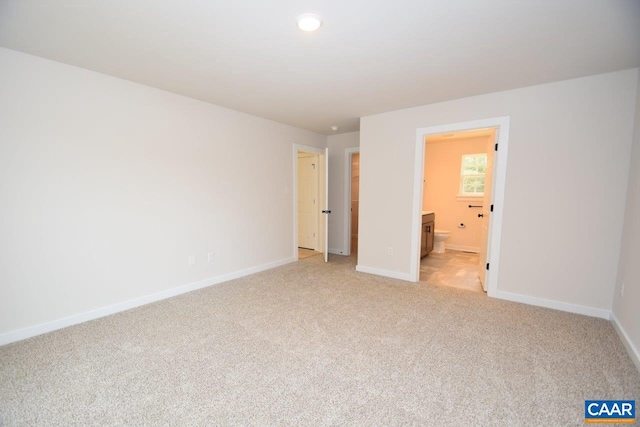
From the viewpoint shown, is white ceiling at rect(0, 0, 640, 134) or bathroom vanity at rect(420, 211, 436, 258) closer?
white ceiling at rect(0, 0, 640, 134)

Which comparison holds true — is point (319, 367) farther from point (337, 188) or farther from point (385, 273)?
point (337, 188)

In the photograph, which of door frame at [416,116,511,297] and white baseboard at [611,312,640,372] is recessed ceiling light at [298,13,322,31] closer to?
door frame at [416,116,511,297]

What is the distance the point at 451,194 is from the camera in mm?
6008

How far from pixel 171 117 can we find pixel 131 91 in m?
0.43

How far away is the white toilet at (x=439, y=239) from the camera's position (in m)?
5.50

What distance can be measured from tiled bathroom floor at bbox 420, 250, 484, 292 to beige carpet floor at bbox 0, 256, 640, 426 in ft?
2.38

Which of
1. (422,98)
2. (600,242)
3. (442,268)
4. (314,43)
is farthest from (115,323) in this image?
(600,242)

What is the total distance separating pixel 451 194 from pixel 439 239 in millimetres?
1139

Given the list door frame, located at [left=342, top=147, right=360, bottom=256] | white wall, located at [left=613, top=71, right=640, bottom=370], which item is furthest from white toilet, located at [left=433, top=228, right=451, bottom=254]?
white wall, located at [left=613, top=71, right=640, bottom=370]

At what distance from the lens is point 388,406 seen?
5.14ft

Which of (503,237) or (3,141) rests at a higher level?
(3,141)

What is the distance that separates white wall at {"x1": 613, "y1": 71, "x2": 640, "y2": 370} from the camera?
6.76 feet

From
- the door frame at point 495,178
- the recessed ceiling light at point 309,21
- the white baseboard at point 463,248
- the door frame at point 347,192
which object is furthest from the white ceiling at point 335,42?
the white baseboard at point 463,248

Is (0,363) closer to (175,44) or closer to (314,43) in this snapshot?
(175,44)
